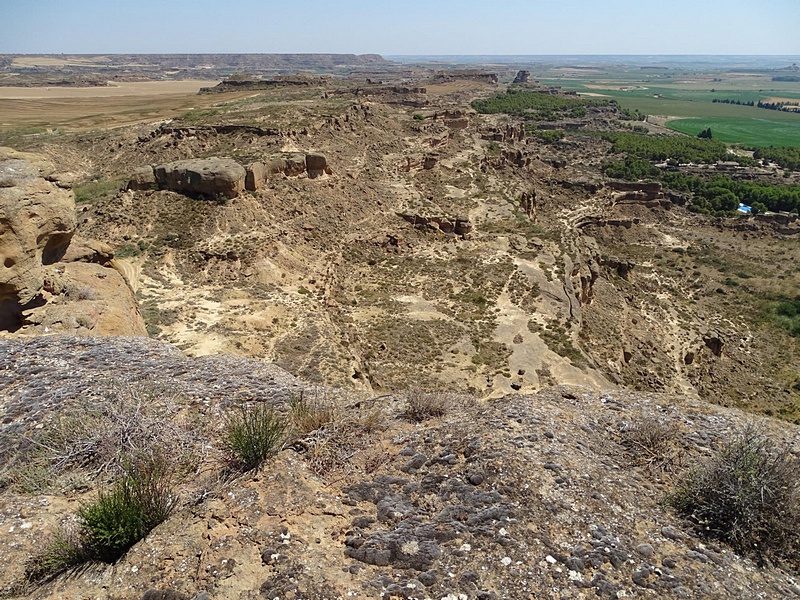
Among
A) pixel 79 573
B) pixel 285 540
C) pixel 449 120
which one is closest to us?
pixel 79 573

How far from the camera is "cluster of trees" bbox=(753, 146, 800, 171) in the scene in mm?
75438

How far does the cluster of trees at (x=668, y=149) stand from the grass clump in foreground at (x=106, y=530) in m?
82.3

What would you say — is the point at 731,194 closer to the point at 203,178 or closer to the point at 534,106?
the point at 203,178

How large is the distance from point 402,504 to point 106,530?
3.46m

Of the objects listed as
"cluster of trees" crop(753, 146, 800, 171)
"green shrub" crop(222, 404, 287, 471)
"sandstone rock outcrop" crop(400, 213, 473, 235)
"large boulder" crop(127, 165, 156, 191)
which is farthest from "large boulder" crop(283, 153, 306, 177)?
"cluster of trees" crop(753, 146, 800, 171)

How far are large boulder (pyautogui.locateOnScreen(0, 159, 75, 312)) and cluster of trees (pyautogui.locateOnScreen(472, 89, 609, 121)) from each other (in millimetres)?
95344

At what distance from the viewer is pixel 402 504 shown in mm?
6594

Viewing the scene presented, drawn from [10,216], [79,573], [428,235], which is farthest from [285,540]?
[428,235]

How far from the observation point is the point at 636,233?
5009 cm

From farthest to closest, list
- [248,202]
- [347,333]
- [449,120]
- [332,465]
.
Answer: [449,120] < [248,202] < [347,333] < [332,465]

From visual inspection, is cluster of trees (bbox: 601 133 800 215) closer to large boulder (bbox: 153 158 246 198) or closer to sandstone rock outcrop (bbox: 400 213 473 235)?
sandstone rock outcrop (bbox: 400 213 473 235)

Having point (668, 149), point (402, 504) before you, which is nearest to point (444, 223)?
point (402, 504)

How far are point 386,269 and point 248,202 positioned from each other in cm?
937

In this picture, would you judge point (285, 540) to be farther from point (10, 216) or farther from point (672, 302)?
point (672, 302)
